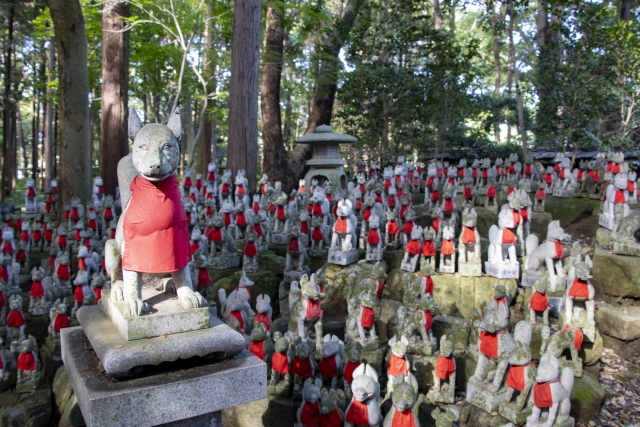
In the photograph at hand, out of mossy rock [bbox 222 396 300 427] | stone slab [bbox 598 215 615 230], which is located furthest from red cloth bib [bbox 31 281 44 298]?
stone slab [bbox 598 215 615 230]

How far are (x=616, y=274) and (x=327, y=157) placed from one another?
6.40 meters

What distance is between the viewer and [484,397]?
4379 millimetres

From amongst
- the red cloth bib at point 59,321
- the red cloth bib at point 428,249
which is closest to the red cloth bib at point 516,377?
the red cloth bib at point 428,249

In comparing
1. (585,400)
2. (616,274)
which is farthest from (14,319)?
(616,274)

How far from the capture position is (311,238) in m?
7.48

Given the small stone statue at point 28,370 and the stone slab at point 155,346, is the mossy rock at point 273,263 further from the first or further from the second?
the stone slab at point 155,346

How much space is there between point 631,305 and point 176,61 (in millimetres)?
11486

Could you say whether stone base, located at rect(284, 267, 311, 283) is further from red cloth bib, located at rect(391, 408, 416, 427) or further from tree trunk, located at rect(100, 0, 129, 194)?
tree trunk, located at rect(100, 0, 129, 194)

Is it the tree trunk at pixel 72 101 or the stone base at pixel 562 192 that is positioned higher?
the tree trunk at pixel 72 101

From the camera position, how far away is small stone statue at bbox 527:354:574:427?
151 inches

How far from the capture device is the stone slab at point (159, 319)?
2250 mm

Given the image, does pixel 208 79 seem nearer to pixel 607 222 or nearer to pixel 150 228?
pixel 607 222

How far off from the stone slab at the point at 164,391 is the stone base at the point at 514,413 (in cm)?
272

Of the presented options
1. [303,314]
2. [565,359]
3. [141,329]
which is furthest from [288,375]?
[565,359]
